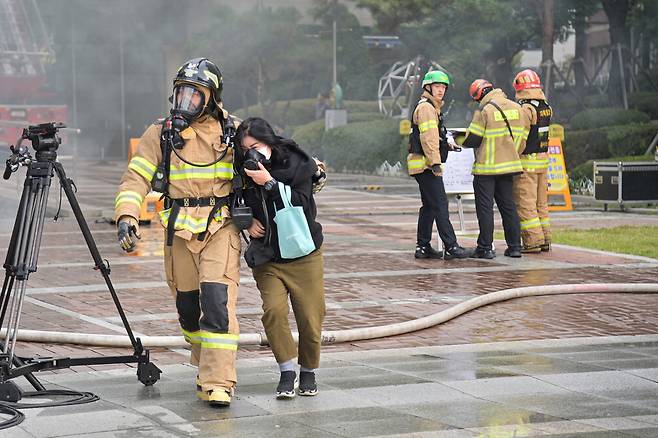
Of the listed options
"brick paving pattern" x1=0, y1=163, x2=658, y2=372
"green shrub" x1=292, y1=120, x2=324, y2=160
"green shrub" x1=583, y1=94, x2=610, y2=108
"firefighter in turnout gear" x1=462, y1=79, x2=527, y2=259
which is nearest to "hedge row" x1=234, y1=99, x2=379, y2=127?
"green shrub" x1=292, y1=120, x2=324, y2=160

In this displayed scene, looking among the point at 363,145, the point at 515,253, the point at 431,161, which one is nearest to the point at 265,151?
the point at 431,161

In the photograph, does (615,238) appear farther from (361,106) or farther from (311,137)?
(361,106)

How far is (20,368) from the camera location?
6098mm

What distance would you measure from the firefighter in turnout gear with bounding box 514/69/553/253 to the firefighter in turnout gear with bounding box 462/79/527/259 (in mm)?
265

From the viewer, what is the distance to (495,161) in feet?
39.1

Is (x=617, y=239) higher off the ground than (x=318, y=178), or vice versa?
(x=318, y=178)

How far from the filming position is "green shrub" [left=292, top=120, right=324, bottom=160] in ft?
104

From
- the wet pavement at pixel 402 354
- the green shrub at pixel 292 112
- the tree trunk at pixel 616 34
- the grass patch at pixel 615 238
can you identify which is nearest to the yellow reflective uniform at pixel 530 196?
the wet pavement at pixel 402 354

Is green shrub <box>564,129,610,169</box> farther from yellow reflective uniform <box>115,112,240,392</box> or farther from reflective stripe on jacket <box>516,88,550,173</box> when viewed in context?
yellow reflective uniform <box>115,112,240,392</box>

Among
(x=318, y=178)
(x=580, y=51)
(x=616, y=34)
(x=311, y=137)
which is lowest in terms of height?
(x=318, y=178)

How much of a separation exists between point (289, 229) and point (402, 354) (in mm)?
1544

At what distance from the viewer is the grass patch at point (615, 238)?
12828 mm

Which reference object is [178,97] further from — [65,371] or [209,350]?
[65,371]

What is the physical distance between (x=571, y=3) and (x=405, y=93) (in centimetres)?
478
